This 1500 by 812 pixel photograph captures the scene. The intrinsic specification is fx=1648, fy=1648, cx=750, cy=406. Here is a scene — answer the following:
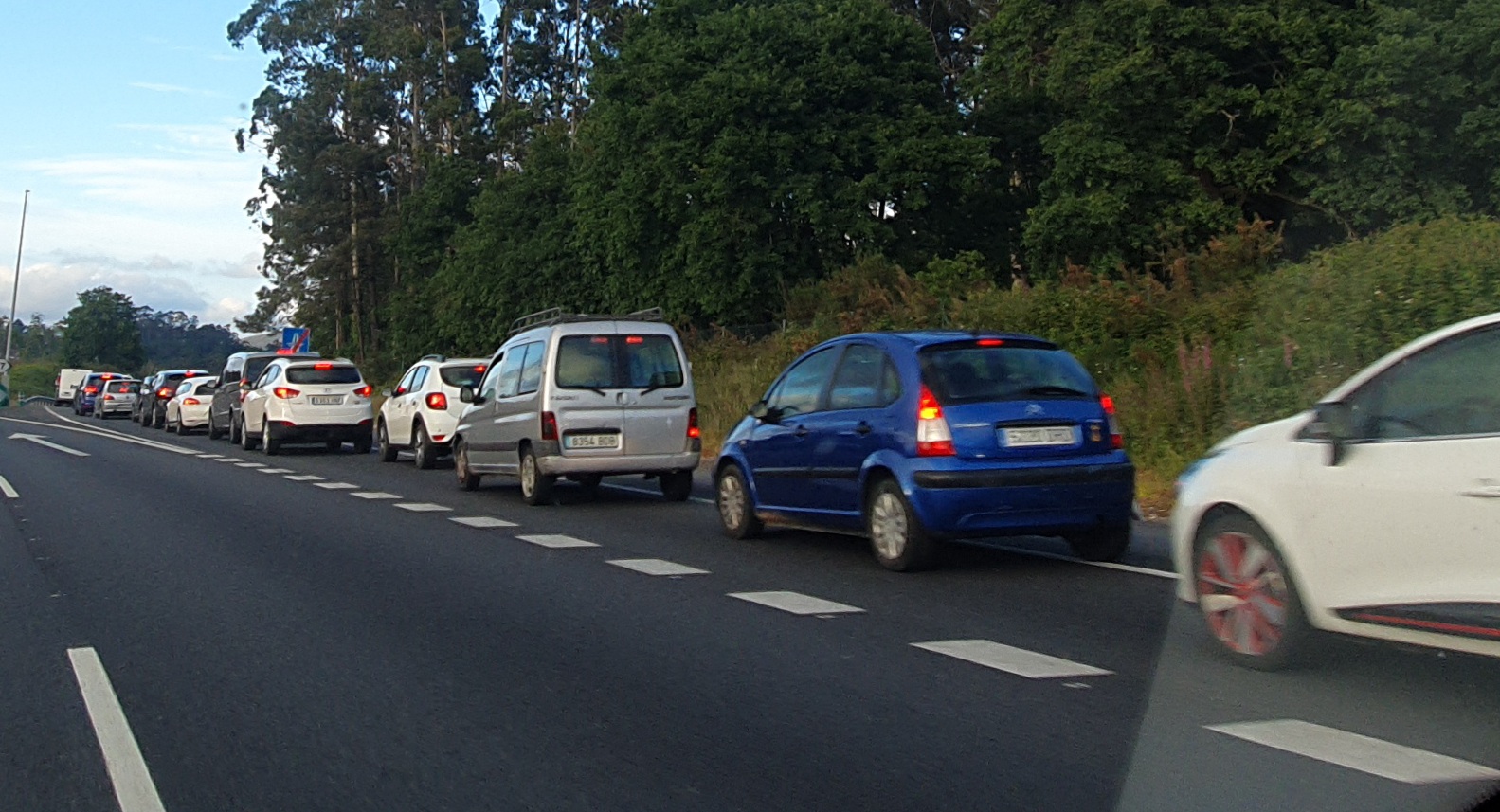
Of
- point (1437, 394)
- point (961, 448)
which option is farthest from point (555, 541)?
point (1437, 394)

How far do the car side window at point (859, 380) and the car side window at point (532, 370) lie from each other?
18.3 feet

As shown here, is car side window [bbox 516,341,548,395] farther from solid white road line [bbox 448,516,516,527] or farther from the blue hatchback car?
the blue hatchback car

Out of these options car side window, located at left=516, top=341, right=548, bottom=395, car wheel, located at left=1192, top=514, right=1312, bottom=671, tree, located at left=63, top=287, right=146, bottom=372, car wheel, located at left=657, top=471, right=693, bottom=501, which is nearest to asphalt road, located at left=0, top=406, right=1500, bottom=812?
car wheel, located at left=1192, top=514, right=1312, bottom=671

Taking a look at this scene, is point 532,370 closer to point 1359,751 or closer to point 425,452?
point 425,452

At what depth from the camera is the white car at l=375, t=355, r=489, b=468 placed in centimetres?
2339

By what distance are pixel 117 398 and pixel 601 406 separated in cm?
4609

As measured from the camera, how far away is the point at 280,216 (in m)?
75.9

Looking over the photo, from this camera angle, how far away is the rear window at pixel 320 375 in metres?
27.4

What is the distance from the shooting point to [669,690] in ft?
22.6

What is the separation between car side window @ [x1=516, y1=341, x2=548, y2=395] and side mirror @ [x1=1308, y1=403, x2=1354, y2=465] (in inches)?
411

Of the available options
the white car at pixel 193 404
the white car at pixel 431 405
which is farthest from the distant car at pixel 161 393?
the white car at pixel 431 405

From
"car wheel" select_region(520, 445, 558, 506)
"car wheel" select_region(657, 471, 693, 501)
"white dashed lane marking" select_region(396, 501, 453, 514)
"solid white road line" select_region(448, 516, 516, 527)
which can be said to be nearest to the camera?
"solid white road line" select_region(448, 516, 516, 527)

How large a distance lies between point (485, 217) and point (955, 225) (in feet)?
74.5

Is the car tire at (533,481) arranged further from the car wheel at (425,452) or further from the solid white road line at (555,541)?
the car wheel at (425,452)
